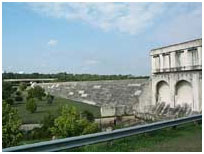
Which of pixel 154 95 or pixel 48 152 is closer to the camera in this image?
pixel 48 152

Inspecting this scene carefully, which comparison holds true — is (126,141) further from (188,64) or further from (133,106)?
(133,106)

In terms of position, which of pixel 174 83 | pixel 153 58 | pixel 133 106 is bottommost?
pixel 133 106

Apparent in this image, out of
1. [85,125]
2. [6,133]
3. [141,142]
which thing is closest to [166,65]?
[85,125]

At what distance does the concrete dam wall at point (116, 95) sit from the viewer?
92.3 ft

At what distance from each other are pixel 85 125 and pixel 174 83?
13.4 metres

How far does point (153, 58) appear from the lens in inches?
1099

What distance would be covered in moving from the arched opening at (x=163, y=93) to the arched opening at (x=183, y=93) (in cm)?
130

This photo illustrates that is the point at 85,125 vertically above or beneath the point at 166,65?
beneath

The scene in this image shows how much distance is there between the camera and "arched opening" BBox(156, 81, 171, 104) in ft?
86.6

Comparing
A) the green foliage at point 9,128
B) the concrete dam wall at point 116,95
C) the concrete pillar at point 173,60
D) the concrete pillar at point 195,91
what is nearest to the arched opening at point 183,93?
the concrete pillar at point 195,91

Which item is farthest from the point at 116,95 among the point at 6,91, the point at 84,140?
the point at 84,140

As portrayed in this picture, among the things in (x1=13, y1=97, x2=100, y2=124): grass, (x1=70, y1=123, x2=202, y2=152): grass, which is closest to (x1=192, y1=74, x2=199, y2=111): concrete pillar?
(x1=13, y1=97, x2=100, y2=124): grass

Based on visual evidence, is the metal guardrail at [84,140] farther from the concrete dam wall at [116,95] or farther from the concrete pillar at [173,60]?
the concrete pillar at [173,60]

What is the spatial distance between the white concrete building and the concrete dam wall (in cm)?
158
